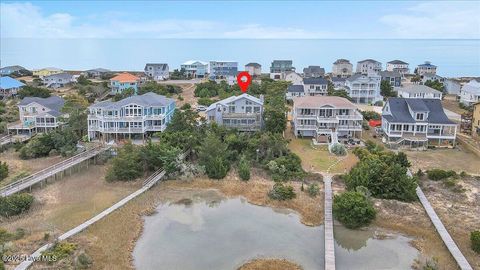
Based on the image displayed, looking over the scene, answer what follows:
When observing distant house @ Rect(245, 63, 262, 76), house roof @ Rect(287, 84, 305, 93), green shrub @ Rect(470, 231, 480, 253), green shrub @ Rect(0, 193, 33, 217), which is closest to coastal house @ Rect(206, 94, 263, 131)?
green shrub @ Rect(0, 193, 33, 217)

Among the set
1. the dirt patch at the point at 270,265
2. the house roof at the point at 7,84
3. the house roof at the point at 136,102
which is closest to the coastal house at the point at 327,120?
the house roof at the point at 136,102

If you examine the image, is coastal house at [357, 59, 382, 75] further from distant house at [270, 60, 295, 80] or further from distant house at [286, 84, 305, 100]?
distant house at [286, 84, 305, 100]

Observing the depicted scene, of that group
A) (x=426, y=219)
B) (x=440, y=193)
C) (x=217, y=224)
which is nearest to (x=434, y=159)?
(x=440, y=193)

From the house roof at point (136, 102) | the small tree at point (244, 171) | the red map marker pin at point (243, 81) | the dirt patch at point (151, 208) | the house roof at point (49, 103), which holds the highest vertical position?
the red map marker pin at point (243, 81)

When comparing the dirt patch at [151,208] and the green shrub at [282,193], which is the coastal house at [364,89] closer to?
the dirt patch at [151,208]

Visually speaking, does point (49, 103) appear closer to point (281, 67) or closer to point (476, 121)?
point (476, 121)

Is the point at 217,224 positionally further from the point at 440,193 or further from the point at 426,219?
the point at 440,193
